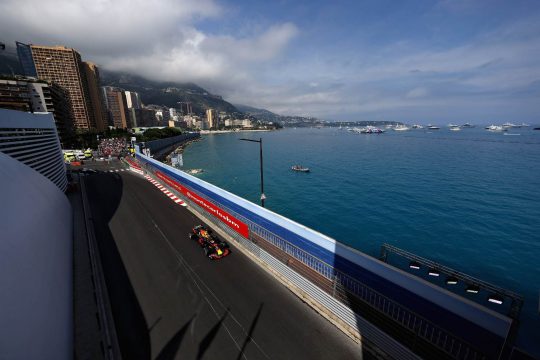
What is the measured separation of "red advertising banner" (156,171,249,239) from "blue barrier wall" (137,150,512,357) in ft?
6.93

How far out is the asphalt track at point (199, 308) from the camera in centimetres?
956

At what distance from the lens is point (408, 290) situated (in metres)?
9.09

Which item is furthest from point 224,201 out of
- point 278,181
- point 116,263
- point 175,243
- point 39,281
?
point 278,181

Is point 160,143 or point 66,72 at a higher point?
point 66,72

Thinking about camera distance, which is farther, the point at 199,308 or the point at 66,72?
the point at 66,72

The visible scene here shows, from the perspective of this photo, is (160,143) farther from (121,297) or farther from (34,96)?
(121,297)

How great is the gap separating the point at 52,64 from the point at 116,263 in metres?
165

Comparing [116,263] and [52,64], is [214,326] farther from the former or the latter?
[52,64]

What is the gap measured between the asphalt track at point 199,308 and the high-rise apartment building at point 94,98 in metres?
153

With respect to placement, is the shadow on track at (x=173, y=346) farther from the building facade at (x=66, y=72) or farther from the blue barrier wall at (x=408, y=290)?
the building facade at (x=66, y=72)

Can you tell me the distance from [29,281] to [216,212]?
13.2 meters

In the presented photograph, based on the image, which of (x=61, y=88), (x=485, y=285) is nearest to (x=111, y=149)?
(x=61, y=88)

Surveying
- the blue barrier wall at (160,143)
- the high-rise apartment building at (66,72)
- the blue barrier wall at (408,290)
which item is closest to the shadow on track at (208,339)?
the blue barrier wall at (408,290)

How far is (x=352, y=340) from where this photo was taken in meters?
9.91
